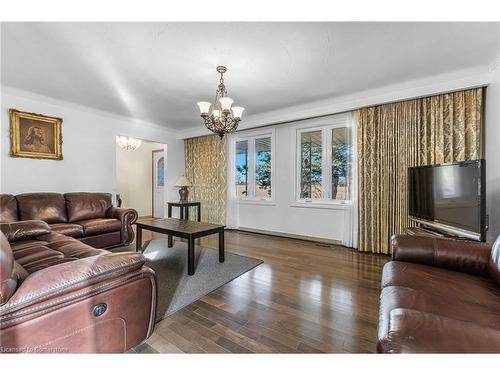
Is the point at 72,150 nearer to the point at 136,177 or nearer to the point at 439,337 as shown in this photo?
the point at 136,177

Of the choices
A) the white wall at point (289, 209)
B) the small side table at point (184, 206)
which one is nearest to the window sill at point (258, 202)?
the white wall at point (289, 209)

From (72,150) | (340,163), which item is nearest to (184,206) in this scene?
(72,150)

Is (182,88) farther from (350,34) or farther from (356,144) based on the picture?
(356,144)

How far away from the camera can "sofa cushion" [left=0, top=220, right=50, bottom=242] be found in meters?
2.32

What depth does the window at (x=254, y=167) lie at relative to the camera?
4875mm

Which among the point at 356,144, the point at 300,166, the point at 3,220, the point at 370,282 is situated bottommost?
the point at 370,282

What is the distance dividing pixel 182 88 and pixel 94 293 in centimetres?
283

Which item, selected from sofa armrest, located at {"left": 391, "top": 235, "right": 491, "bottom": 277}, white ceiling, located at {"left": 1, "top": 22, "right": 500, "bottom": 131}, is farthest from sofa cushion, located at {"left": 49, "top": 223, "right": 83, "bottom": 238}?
sofa armrest, located at {"left": 391, "top": 235, "right": 491, "bottom": 277}

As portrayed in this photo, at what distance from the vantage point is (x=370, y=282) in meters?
2.47

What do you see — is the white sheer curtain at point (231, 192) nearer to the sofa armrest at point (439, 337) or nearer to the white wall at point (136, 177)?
the white wall at point (136, 177)

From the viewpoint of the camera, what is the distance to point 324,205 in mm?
4102

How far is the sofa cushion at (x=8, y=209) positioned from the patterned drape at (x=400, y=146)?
4884mm
